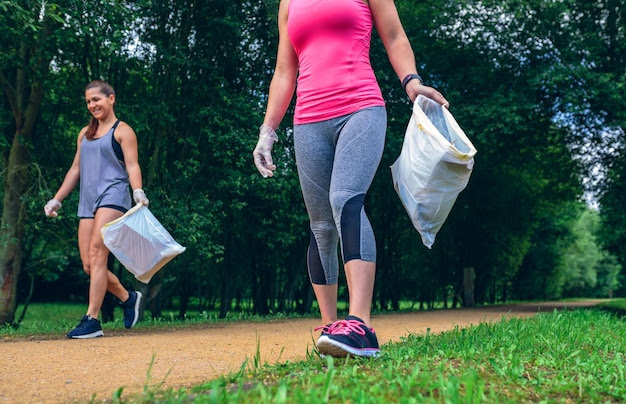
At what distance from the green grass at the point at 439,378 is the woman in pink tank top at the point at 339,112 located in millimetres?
432

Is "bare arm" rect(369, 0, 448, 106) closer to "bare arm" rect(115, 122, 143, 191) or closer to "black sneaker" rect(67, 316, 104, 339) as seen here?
"bare arm" rect(115, 122, 143, 191)

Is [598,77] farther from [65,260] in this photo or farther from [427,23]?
[65,260]

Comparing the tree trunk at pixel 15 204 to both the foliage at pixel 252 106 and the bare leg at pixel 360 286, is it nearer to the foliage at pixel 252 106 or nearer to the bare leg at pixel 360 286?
the foliage at pixel 252 106

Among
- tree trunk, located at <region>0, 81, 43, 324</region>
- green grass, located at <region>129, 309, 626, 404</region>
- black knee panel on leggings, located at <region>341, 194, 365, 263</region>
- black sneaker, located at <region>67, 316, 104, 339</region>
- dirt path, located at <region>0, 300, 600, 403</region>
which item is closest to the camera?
green grass, located at <region>129, 309, 626, 404</region>

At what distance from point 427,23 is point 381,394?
15.3 metres

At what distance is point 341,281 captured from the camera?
75.5ft

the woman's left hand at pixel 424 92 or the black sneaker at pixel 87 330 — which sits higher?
the woman's left hand at pixel 424 92

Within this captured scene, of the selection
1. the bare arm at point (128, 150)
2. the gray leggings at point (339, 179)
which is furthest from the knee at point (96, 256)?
the gray leggings at point (339, 179)

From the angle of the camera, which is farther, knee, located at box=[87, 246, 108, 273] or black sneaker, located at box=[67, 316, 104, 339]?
knee, located at box=[87, 246, 108, 273]

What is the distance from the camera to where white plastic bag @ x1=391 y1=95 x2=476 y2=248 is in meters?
3.37

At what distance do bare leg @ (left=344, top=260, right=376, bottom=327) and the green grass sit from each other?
0.26m

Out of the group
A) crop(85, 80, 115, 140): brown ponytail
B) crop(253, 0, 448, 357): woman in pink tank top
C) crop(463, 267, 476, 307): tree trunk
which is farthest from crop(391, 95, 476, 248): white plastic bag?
crop(463, 267, 476, 307): tree trunk

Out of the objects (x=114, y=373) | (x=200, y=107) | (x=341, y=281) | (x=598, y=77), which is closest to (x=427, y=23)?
(x=598, y=77)

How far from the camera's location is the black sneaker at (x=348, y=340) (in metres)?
3.19
